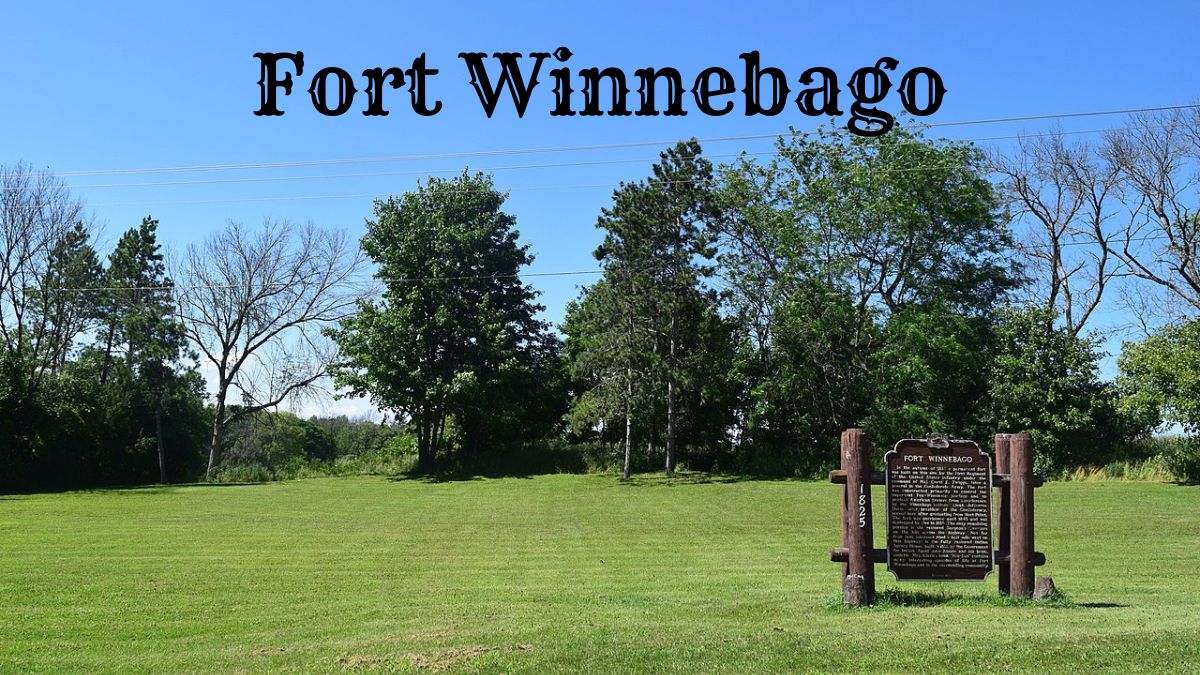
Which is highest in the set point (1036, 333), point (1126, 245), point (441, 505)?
point (1126, 245)

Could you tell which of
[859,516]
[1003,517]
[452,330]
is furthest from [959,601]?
[452,330]

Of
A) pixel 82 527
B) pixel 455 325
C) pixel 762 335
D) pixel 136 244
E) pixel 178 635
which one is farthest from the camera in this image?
pixel 136 244

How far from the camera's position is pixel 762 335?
149 feet

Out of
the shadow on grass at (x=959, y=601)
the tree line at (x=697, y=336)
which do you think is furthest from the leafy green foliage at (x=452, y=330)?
the shadow on grass at (x=959, y=601)

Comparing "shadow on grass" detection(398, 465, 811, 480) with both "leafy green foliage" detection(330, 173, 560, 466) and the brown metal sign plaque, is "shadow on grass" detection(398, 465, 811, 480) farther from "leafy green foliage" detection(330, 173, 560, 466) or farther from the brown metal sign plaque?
the brown metal sign plaque

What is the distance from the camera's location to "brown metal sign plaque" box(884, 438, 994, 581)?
10188 mm

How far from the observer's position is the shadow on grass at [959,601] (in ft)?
33.2

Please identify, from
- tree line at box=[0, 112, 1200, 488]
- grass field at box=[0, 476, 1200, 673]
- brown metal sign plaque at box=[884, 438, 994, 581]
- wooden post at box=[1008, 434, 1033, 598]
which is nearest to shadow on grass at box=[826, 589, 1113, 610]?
grass field at box=[0, 476, 1200, 673]

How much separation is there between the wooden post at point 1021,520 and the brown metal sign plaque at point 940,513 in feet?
1.10

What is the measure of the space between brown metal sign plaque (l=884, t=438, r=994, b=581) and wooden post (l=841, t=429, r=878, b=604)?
224mm

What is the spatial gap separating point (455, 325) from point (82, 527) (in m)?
29.1

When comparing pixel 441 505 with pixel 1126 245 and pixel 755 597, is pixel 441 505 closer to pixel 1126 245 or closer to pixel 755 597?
pixel 755 597

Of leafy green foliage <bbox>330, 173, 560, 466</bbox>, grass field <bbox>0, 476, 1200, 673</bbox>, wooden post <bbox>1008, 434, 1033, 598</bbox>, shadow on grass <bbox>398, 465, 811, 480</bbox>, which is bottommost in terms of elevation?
shadow on grass <bbox>398, 465, 811, 480</bbox>

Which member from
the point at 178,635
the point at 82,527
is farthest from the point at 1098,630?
the point at 82,527
